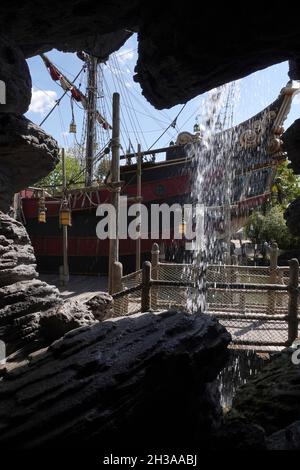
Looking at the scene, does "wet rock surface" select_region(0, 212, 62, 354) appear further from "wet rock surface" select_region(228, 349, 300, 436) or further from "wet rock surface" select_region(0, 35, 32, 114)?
"wet rock surface" select_region(228, 349, 300, 436)

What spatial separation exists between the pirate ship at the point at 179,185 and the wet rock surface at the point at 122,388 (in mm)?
10256

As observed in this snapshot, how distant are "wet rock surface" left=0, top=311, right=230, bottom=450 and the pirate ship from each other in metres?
10.3

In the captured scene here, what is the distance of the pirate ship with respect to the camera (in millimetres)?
15008

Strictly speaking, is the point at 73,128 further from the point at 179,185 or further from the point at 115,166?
the point at 115,166

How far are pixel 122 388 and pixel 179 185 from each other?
14662 millimetres

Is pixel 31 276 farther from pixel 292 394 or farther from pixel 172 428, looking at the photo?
pixel 292 394

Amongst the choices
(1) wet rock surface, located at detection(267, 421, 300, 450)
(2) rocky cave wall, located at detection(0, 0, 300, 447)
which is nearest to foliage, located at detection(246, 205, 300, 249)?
(2) rocky cave wall, located at detection(0, 0, 300, 447)

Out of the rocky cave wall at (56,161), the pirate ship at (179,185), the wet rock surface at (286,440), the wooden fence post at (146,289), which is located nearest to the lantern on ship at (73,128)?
the pirate ship at (179,185)

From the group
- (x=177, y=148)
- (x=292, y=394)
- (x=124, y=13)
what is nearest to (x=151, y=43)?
(x=124, y=13)

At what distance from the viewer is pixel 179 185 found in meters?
16.5

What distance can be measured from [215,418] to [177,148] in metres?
15.3

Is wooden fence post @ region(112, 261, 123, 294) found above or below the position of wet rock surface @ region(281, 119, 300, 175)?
below

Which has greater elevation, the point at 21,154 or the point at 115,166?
the point at 115,166

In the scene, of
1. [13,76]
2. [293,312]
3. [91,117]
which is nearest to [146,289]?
[293,312]
